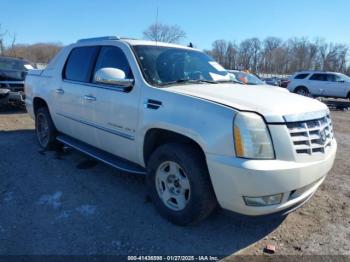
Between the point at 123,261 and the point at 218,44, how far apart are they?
9013 cm

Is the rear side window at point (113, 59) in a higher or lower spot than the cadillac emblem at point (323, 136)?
higher

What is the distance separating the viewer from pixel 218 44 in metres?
88.1

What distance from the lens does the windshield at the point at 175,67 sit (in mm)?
3582

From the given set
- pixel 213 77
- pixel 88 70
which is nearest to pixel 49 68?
pixel 88 70

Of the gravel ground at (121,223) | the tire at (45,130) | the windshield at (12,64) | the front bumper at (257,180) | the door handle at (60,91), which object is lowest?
the gravel ground at (121,223)

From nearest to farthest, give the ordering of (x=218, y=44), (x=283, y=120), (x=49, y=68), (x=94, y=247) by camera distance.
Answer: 1. (x=283, y=120)
2. (x=94, y=247)
3. (x=49, y=68)
4. (x=218, y=44)

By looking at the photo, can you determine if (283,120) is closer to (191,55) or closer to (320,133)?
(320,133)

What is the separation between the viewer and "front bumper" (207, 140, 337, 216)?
254 centimetres

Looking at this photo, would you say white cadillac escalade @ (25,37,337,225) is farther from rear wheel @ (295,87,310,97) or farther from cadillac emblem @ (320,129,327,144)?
rear wheel @ (295,87,310,97)

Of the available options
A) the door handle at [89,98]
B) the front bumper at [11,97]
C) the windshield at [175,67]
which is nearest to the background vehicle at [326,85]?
the front bumper at [11,97]

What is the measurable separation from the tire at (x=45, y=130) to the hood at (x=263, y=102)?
3.09 meters

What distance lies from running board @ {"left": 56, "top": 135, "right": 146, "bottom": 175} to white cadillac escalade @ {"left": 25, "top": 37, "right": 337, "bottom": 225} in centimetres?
1

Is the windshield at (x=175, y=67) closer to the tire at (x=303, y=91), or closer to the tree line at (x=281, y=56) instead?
the tire at (x=303, y=91)

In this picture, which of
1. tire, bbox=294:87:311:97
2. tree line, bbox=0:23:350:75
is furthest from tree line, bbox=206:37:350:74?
tire, bbox=294:87:311:97
